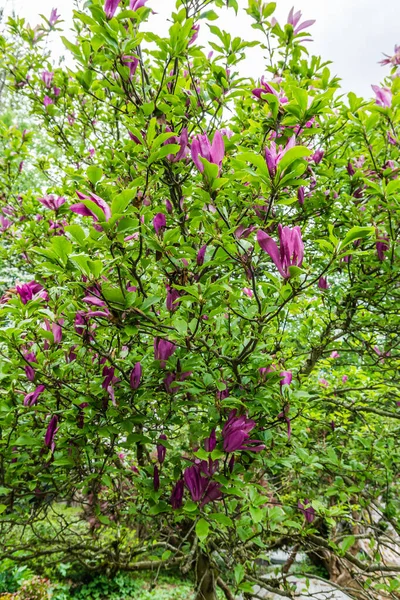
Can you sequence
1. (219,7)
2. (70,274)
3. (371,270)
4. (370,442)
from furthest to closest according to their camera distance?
(370,442), (371,270), (219,7), (70,274)

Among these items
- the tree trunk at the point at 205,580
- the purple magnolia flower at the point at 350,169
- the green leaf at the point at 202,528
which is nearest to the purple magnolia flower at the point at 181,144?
the purple magnolia flower at the point at 350,169

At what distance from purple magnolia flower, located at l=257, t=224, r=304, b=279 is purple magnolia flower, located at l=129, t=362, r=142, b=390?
21.4 inches

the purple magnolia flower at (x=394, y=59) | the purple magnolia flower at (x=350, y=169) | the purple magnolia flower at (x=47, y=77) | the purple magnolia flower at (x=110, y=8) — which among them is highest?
the purple magnolia flower at (x=394, y=59)

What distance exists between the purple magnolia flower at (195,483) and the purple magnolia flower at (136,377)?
297 millimetres

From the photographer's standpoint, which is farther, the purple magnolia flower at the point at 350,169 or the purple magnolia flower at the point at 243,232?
the purple magnolia flower at the point at 350,169

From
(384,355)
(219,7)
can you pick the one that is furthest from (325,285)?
(219,7)

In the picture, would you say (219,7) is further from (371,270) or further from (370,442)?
(370,442)

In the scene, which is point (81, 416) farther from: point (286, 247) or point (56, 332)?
point (286, 247)

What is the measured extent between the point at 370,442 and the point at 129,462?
1.59 metres

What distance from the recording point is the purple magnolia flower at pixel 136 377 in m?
1.19

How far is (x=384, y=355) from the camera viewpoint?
179 cm

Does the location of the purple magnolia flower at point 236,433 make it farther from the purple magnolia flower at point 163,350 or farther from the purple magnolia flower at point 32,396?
the purple magnolia flower at point 32,396

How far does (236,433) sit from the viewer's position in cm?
109

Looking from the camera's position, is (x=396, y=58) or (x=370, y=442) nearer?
(x=370, y=442)
